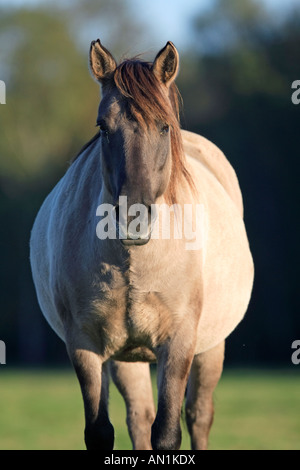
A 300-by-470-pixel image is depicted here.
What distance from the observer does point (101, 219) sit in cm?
461

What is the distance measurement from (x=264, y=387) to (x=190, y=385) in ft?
50.1

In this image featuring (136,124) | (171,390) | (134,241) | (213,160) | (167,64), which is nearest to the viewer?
(134,241)

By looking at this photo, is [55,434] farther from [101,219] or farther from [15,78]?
[15,78]

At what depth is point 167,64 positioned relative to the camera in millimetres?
4480

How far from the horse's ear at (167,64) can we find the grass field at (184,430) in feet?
10.2

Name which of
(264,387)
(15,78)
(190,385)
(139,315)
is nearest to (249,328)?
(264,387)

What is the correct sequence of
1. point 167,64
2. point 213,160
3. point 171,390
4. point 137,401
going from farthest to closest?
1. point 213,160
2. point 137,401
3. point 171,390
4. point 167,64

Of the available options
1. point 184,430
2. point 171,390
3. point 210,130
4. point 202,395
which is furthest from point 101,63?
point 210,130

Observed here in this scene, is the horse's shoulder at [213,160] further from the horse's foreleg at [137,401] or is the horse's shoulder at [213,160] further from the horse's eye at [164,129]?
the horse's eye at [164,129]

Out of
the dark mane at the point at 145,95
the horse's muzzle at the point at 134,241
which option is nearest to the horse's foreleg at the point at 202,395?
the dark mane at the point at 145,95

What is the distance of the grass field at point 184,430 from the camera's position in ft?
38.1

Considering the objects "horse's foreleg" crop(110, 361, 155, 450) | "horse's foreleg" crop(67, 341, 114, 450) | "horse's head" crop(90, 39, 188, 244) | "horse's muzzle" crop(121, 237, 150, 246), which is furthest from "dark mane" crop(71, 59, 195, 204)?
"horse's foreleg" crop(110, 361, 155, 450)
